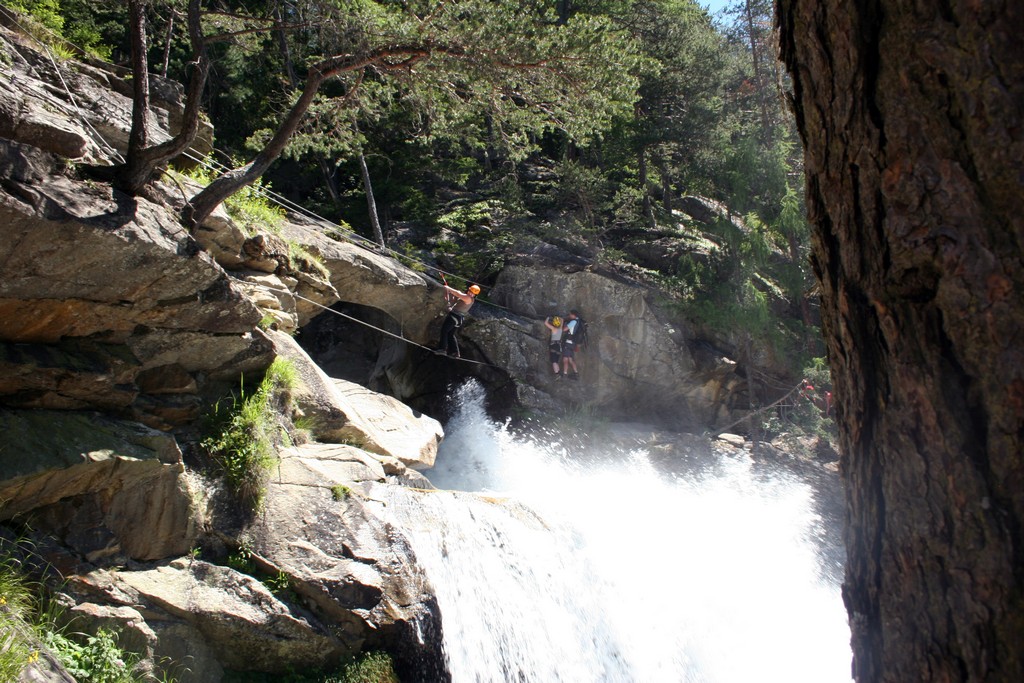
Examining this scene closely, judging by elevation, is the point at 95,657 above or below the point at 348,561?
below

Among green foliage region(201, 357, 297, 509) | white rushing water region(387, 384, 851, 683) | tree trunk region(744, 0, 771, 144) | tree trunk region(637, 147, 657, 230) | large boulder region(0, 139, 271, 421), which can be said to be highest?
tree trunk region(744, 0, 771, 144)

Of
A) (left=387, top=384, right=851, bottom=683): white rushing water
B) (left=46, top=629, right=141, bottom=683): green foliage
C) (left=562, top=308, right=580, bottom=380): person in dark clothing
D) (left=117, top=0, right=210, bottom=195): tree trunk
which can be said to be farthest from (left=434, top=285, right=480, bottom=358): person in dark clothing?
(left=46, top=629, right=141, bottom=683): green foliage

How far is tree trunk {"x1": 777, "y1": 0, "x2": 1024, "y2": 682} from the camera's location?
1.43m

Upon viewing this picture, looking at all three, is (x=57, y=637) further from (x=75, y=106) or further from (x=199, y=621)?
(x=75, y=106)

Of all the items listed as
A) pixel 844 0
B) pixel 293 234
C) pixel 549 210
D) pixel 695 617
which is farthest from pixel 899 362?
pixel 549 210

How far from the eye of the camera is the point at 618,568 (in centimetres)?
1193

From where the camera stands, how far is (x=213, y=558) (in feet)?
25.6

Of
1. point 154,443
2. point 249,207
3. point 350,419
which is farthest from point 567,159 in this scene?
point 154,443

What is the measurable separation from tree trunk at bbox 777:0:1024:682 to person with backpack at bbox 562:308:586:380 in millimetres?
15126

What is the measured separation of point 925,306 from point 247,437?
323 inches

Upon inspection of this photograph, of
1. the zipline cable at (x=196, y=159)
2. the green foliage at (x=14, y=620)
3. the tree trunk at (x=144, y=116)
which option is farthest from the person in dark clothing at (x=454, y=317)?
the green foliage at (x=14, y=620)

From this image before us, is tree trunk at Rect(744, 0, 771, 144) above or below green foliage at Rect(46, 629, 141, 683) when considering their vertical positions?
above

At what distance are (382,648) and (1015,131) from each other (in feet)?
26.3

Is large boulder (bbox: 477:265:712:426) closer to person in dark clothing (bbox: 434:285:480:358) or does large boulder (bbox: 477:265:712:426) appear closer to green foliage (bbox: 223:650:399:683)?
person in dark clothing (bbox: 434:285:480:358)
